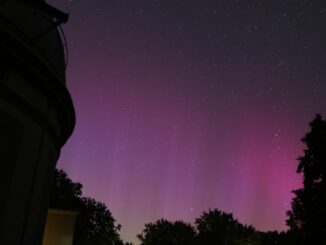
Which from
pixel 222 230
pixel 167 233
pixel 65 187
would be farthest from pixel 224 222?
pixel 65 187

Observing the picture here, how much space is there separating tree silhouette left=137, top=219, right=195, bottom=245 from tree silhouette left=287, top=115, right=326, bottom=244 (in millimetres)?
42771

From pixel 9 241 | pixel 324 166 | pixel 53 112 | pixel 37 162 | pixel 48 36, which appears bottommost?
pixel 9 241

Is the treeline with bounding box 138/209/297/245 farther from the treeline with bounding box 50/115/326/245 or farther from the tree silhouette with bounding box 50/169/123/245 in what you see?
the tree silhouette with bounding box 50/169/123/245

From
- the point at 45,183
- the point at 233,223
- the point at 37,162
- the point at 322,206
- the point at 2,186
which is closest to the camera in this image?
the point at 2,186

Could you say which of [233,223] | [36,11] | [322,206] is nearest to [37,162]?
[36,11]

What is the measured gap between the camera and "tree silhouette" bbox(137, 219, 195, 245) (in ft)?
252

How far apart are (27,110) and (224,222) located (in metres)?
73.2

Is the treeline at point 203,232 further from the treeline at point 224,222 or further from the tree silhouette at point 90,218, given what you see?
the tree silhouette at point 90,218

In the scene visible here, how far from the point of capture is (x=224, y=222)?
82750mm

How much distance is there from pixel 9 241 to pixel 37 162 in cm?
256

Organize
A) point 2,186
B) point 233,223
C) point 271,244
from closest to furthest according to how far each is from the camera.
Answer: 1. point 2,186
2. point 271,244
3. point 233,223

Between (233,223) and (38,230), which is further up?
(233,223)

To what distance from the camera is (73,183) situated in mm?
56656

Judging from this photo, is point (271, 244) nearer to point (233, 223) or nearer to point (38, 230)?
point (233, 223)
